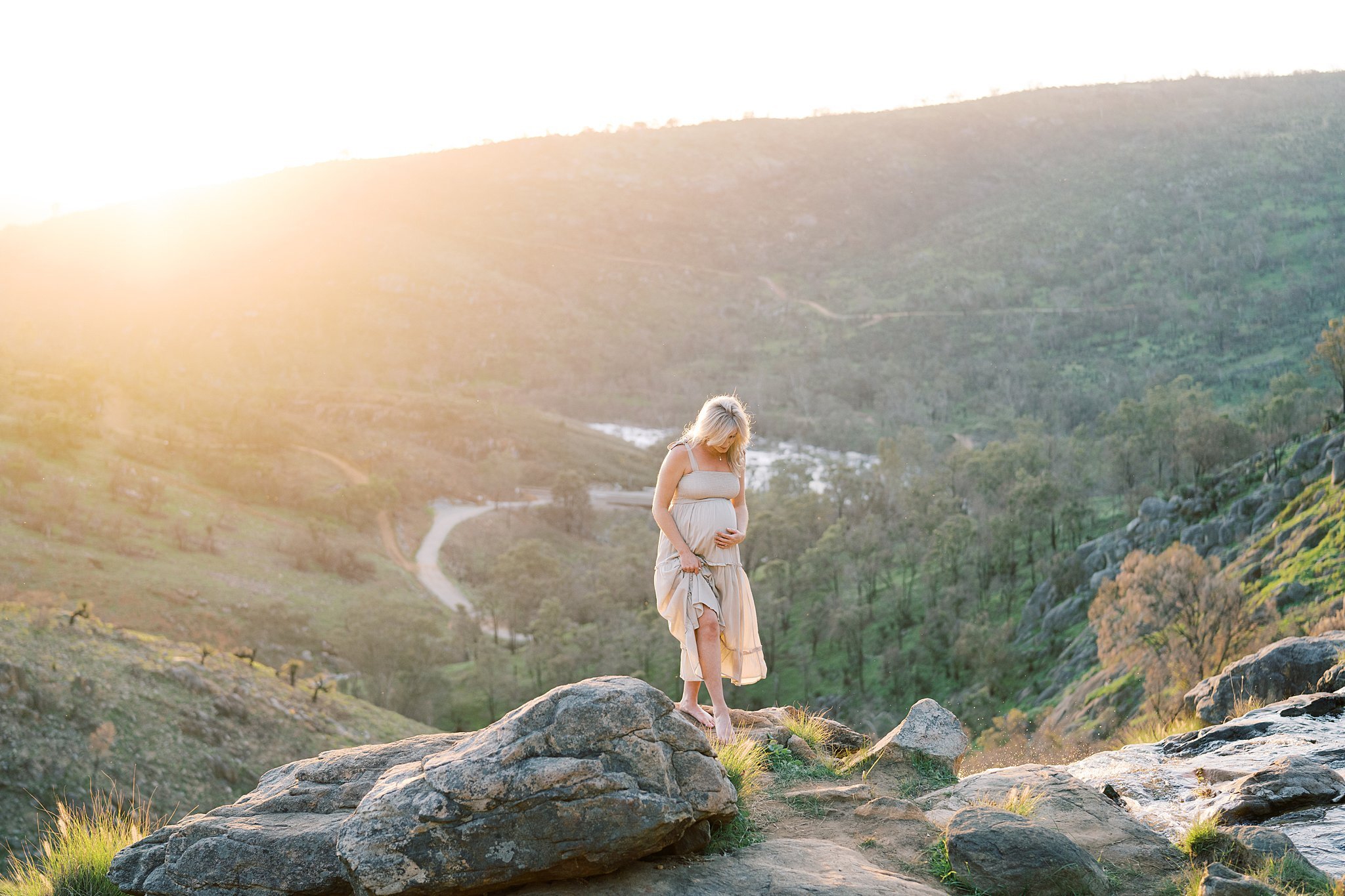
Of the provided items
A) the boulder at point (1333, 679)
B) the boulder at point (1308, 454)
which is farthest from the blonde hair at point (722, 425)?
the boulder at point (1308, 454)

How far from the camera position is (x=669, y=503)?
609 centimetres

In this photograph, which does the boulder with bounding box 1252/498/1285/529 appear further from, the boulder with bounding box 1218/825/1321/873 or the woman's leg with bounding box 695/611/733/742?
the woman's leg with bounding box 695/611/733/742

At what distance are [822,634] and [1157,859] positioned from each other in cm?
2573

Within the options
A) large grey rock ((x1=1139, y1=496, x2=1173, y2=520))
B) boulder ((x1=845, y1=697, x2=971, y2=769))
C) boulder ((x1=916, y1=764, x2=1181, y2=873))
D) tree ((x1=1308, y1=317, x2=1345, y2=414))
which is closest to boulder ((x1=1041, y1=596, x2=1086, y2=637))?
large grey rock ((x1=1139, y1=496, x2=1173, y2=520))

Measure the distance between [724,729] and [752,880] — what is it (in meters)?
1.54

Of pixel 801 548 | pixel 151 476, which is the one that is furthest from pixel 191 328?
pixel 801 548

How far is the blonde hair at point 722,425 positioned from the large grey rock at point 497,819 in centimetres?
164

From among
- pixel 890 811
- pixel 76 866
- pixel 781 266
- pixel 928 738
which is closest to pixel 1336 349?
pixel 928 738

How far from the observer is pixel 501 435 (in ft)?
210

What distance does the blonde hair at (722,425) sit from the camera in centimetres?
591

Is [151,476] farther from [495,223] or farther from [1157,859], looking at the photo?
[495,223]

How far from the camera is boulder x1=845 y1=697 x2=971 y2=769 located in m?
7.09

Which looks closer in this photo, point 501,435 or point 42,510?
point 42,510

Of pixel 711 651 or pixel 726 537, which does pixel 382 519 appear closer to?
pixel 711 651
